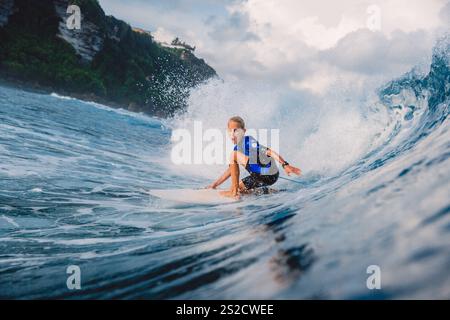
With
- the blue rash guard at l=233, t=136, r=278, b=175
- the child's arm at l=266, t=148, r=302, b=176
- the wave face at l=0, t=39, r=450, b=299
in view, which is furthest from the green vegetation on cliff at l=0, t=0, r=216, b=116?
the wave face at l=0, t=39, r=450, b=299

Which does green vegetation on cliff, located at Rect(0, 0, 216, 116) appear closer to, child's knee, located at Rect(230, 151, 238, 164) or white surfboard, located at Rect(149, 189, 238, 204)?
white surfboard, located at Rect(149, 189, 238, 204)

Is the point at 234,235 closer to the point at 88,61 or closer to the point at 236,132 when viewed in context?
the point at 236,132

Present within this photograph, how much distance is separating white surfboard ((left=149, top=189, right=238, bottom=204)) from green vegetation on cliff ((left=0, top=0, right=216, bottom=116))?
44.5 metres

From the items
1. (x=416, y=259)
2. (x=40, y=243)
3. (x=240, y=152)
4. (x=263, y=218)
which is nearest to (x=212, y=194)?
(x=240, y=152)

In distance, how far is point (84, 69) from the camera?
7325 cm

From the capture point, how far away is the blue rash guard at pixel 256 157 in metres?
5.46

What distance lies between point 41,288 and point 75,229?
150 centimetres

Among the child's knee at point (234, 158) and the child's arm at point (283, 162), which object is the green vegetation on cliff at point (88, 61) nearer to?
the child's arm at point (283, 162)

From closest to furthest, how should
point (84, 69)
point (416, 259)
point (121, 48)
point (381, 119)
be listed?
point (416, 259) → point (381, 119) → point (84, 69) → point (121, 48)

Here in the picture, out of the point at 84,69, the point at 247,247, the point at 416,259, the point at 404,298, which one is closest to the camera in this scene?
the point at 404,298

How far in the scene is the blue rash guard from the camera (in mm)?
5457

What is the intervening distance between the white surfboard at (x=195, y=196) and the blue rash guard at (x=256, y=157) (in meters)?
0.75

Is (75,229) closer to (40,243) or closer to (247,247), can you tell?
(40,243)
